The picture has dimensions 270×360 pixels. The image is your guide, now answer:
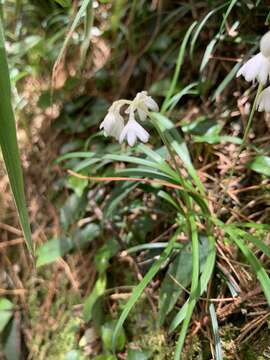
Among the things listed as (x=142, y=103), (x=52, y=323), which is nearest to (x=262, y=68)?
(x=142, y=103)

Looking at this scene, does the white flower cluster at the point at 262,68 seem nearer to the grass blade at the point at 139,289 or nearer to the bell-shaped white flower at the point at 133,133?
the bell-shaped white flower at the point at 133,133

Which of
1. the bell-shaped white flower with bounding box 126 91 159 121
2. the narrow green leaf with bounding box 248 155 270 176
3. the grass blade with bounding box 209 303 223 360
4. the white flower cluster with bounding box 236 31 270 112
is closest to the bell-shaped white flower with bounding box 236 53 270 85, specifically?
the white flower cluster with bounding box 236 31 270 112

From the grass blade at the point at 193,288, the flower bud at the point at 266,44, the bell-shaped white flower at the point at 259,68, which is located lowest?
the grass blade at the point at 193,288

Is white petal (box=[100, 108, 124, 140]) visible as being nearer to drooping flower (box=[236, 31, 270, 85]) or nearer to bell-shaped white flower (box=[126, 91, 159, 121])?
bell-shaped white flower (box=[126, 91, 159, 121])

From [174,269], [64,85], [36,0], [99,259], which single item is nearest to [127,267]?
[99,259]

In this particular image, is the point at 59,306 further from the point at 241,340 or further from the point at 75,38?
the point at 75,38

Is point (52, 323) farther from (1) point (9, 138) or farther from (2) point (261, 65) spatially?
(2) point (261, 65)

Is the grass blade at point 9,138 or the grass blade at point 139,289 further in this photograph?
the grass blade at point 139,289

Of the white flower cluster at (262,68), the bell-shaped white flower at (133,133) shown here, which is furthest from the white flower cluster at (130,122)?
the white flower cluster at (262,68)
